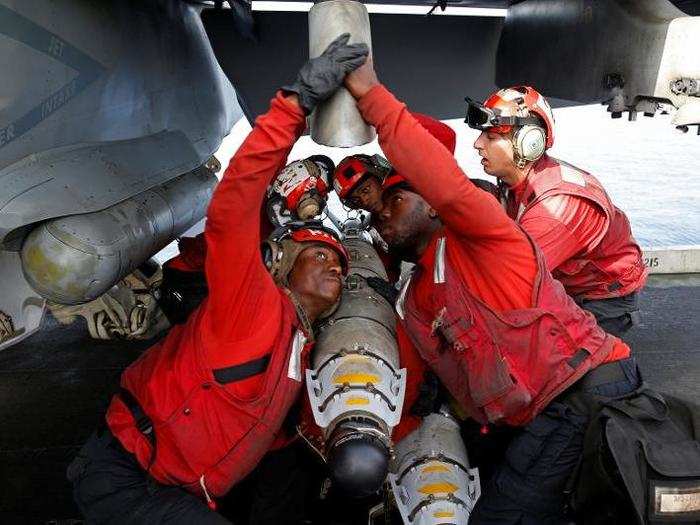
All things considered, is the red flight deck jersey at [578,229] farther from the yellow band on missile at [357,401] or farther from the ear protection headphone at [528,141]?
the yellow band on missile at [357,401]

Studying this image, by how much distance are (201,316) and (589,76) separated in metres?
3.54

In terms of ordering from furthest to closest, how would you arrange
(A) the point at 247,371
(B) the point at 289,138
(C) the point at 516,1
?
A: 1. (C) the point at 516,1
2. (A) the point at 247,371
3. (B) the point at 289,138

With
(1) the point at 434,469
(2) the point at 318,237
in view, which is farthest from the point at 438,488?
(2) the point at 318,237

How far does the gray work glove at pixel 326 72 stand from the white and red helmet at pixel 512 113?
96 centimetres

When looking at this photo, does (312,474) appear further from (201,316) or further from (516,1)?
(516,1)

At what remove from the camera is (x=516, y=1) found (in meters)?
5.95

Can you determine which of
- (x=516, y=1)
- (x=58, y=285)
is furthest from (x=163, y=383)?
(x=516, y=1)

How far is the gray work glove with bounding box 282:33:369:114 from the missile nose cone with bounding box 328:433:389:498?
1015 millimetres

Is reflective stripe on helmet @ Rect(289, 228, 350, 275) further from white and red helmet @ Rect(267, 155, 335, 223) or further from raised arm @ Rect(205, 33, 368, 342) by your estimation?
white and red helmet @ Rect(267, 155, 335, 223)

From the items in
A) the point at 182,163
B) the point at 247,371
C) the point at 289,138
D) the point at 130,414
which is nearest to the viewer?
the point at 289,138

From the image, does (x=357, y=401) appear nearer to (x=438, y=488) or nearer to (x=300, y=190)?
(x=438, y=488)

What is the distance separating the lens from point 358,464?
1810 mm

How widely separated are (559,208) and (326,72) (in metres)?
1.20

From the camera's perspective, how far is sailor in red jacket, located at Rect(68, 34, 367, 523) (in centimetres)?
193
